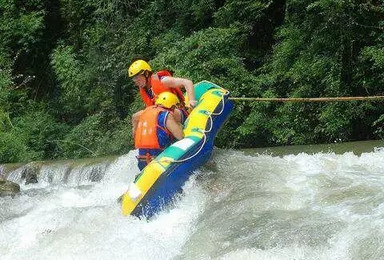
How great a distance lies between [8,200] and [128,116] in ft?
16.0

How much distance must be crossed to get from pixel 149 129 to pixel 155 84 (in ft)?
2.39

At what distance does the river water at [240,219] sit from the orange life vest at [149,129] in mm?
506

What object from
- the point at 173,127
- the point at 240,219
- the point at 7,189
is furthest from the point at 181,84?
the point at 7,189

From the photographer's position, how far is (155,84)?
6.02 meters

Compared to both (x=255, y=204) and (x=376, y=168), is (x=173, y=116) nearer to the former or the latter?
(x=255, y=204)

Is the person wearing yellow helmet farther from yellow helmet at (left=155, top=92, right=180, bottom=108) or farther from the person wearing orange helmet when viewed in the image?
the person wearing orange helmet

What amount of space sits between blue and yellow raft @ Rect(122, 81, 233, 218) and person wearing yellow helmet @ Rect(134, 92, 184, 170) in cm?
16

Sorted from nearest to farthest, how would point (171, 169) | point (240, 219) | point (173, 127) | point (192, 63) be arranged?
point (240, 219) → point (171, 169) → point (173, 127) → point (192, 63)

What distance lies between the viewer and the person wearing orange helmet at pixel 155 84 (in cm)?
584

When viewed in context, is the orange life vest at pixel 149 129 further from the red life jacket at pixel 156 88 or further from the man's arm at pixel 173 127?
the red life jacket at pixel 156 88

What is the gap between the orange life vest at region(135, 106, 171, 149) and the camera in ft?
17.8

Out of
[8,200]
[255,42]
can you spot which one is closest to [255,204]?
[8,200]

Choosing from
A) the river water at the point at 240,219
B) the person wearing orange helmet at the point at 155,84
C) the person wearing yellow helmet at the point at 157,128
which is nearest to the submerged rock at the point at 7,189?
the river water at the point at 240,219

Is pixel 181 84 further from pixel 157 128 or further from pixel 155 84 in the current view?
pixel 157 128
